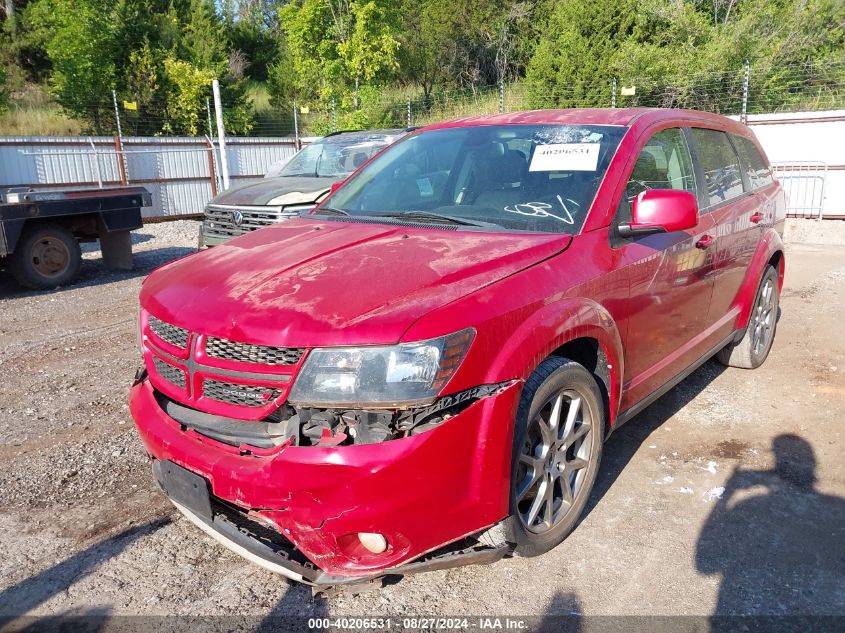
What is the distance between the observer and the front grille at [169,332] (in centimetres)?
251

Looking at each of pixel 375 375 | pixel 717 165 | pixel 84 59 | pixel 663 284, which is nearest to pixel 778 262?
pixel 717 165

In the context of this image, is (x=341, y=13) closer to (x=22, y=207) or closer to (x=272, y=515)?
(x=22, y=207)

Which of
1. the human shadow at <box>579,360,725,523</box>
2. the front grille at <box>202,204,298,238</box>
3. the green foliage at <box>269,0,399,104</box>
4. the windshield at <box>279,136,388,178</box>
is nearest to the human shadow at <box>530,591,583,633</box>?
the human shadow at <box>579,360,725,523</box>

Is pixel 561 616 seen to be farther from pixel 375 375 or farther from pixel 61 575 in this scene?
pixel 61 575

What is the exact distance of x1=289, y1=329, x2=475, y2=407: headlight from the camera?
7.04 feet

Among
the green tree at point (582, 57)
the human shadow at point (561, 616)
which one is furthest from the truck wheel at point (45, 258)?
the green tree at point (582, 57)

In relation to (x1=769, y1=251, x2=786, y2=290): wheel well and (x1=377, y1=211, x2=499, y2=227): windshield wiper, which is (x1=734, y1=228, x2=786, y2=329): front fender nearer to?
(x1=769, y1=251, x2=786, y2=290): wheel well

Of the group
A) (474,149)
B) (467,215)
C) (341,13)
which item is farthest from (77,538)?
(341,13)

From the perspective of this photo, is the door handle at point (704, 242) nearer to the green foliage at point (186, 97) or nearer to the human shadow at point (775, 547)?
the human shadow at point (775, 547)

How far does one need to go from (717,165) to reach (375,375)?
3124 millimetres

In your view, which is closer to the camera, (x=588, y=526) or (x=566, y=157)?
(x=588, y=526)

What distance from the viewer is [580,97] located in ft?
70.1

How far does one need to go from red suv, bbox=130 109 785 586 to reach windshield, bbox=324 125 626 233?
0.04 ft

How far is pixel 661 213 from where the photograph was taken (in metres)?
2.98
